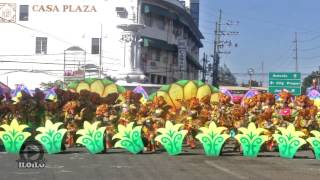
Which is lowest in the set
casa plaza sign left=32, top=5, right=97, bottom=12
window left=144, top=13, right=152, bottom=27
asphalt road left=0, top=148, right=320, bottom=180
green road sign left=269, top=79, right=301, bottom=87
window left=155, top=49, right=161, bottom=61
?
asphalt road left=0, top=148, right=320, bottom=180

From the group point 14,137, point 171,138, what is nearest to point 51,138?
point 14,137

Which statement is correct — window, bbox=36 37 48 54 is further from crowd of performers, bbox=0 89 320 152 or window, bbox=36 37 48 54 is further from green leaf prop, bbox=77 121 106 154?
green leaf prop, bbox=77 121 106 154

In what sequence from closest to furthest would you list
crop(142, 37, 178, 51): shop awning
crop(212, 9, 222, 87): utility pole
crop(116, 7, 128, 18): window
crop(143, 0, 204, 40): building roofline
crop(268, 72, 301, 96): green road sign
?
crop(268, 72, 301, 96): green road sign < crop(116, 7, 128, 18): window < crop(142, 37, 178, 51): shop awning < crop(143, 0, 204, 40): building roofline < crop(212, 9, 222, 87): utility pole

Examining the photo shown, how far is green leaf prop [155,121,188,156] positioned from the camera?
1953cm

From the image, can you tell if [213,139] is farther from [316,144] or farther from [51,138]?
[51,138]

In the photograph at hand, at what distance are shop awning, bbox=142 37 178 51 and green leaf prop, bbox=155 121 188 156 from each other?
41.8 metres

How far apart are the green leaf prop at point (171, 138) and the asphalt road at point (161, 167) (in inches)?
11.8

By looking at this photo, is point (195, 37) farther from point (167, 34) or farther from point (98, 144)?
point (98, 144)

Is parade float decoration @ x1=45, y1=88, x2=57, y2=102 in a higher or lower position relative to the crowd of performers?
higher

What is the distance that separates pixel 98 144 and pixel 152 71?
1766 inches

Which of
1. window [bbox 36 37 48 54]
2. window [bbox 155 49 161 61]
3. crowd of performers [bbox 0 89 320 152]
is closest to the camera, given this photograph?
crowd of performers [bbox 0 89 320 152]

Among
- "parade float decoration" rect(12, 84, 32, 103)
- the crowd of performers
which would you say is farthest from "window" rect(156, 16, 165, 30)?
the crowd of performers

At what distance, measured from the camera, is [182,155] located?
19453 mm

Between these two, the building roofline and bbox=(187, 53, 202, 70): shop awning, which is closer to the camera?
the building roofline
